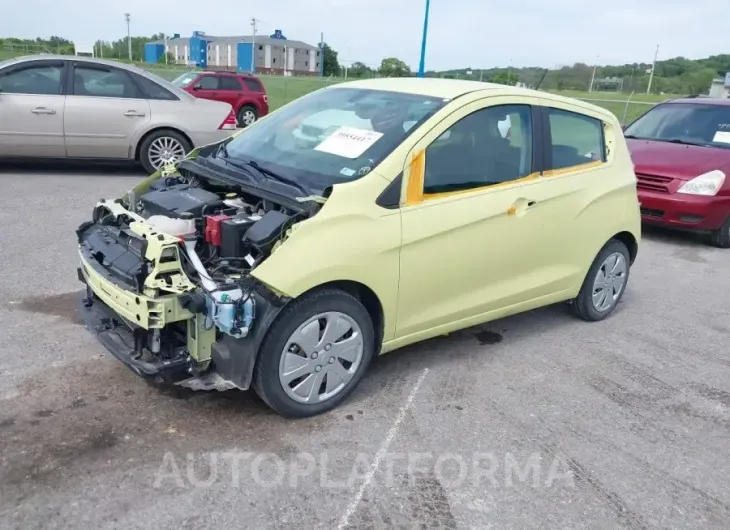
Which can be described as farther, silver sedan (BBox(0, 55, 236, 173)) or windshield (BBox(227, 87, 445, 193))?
silver sedan (BBox(0, 55, 236, 173))

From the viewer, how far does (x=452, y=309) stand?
13.1 feet

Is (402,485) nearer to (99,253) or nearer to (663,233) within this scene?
(99,253)

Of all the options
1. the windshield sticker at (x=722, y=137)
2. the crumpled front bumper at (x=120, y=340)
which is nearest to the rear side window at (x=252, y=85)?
the windshield sticker at (x=722, y=137)

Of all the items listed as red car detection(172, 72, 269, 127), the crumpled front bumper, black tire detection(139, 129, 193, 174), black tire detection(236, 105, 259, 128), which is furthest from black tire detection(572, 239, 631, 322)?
black tire detection(236, 105, 259, 128)

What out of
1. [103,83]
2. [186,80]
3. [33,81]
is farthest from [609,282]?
[186,80]

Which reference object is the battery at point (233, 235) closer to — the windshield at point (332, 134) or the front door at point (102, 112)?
the windshield at point (332, 134)

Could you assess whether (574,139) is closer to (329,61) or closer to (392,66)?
(392,66)

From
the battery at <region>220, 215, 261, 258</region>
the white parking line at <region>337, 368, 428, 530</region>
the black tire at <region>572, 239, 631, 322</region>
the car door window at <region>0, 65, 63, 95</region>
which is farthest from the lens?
the car door window at <region>0, 65, 63, 95</region>

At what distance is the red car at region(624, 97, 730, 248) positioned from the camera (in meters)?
7.68

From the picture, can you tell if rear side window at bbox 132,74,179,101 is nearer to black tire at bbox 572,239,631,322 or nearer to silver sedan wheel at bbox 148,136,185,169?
silver sedan wheel at bbox 148,136,185,169

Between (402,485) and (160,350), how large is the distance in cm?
133

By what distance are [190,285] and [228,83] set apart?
16.5 metres

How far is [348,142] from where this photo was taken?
3.89 m

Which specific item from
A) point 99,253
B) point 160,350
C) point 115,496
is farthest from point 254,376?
point 99,253
